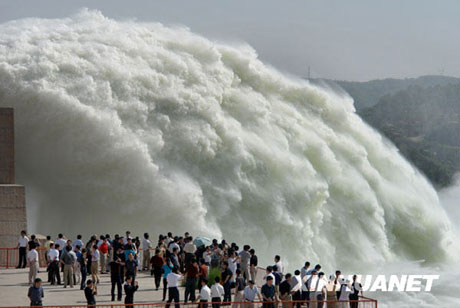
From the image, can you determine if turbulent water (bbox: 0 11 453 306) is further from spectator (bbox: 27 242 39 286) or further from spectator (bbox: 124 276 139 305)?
spectator (bbox: 124 276 139 305)

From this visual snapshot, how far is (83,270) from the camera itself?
867 inches

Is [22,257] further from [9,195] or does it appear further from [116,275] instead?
[116,275]

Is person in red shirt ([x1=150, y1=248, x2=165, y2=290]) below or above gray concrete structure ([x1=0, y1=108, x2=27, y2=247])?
below

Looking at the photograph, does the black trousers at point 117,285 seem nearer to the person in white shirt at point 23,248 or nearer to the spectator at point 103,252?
the spectator at point 103,252

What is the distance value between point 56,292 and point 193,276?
4254 millimetres

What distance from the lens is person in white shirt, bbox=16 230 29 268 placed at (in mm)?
24688

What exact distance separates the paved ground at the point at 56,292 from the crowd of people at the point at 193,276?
→ 0.30 metres

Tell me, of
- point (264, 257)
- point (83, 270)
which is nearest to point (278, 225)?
point (264, 257)

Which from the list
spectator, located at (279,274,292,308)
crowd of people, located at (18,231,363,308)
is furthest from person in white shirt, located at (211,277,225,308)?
spectator, located at (279,274,292,308)

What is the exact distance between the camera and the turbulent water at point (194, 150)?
107 ft

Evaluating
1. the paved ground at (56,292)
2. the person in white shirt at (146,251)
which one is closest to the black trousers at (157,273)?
the paved ground at (56,292)

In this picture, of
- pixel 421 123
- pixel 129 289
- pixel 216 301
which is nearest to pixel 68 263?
pixel 129 289

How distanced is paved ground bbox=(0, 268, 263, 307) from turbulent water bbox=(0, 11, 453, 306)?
Result: 8.52 m

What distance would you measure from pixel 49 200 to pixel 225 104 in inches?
417
